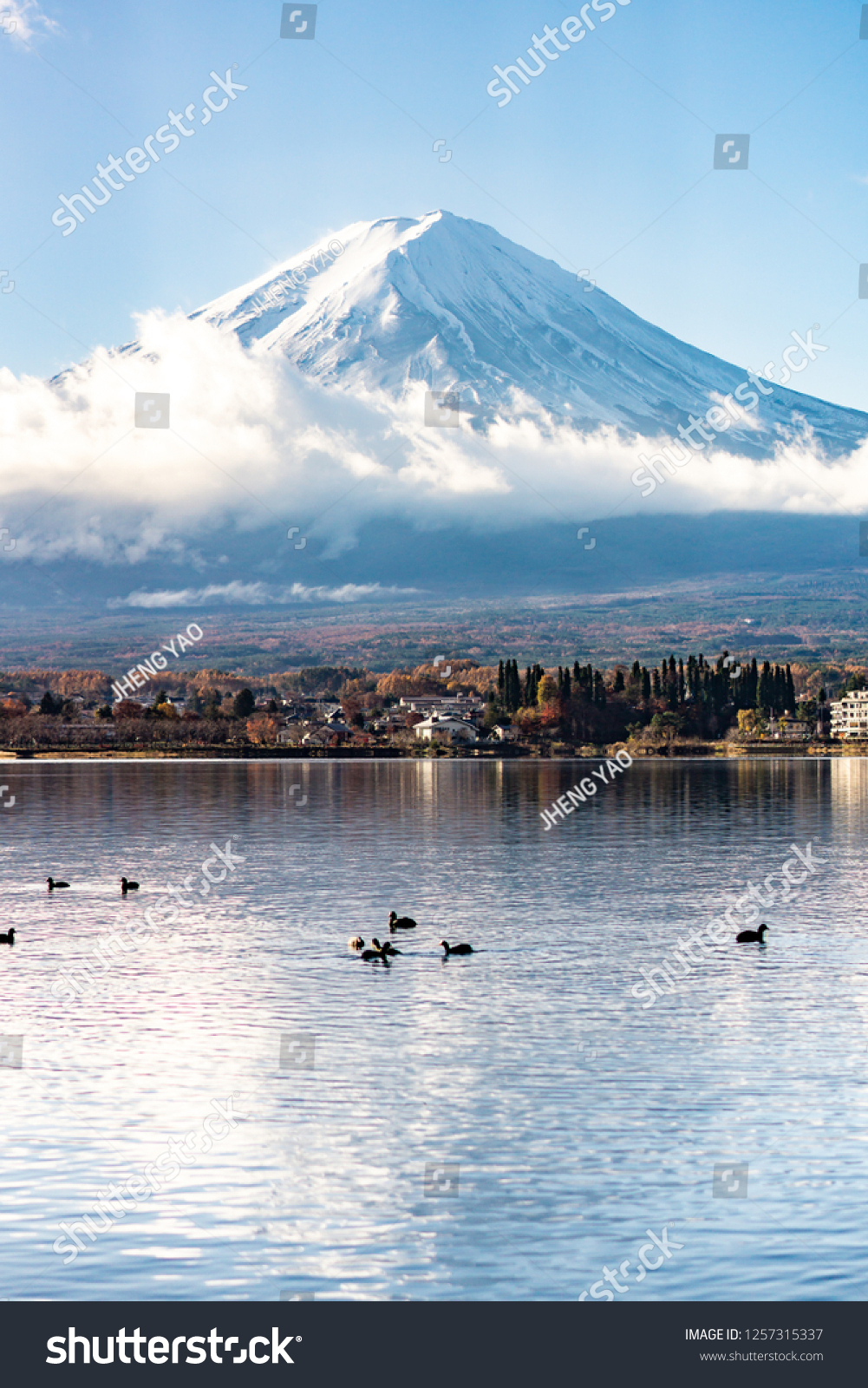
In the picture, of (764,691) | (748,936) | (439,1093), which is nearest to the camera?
(439,1093)

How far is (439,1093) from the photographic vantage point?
57.1 feet

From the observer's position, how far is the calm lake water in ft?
40.8

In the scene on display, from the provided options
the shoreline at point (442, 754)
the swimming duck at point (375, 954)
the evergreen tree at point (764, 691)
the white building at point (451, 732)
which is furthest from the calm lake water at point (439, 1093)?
the evergreen tree at point (764, 691)

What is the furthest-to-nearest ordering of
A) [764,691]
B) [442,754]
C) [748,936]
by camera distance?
[764,691] → [442,754] → [748,936]

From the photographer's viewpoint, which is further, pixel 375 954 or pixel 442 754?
pixel 442 754

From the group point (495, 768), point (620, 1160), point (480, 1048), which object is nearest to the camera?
point (620, 1160)

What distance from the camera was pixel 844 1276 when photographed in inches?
471

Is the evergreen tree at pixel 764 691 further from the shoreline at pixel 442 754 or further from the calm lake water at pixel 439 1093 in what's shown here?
the calm lake water at pixel 439 1093

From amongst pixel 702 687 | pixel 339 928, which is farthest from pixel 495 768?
pixel 339 928

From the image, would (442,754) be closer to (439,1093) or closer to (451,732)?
(451,732)

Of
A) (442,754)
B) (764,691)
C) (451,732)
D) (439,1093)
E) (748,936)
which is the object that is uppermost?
(764,691)

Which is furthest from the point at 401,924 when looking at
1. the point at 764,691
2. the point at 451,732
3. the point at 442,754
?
the point at 764,691
